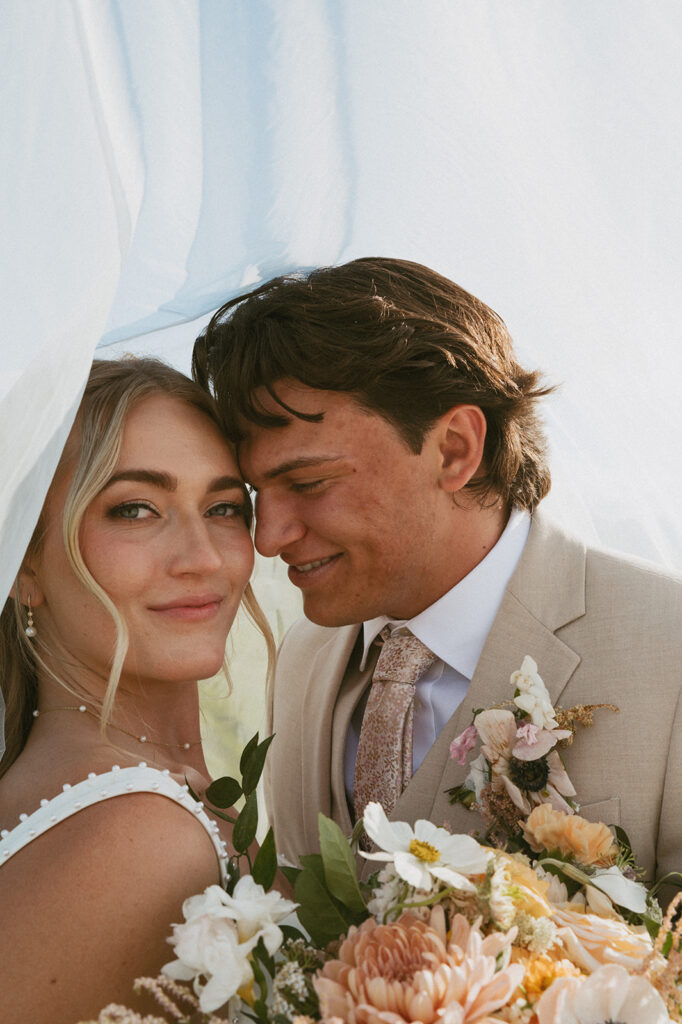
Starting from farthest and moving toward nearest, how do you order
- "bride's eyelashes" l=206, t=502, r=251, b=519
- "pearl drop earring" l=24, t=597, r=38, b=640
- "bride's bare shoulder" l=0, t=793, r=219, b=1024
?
"bride's eyelashes" l=206, t=502, r=251, b=519 → "pearl drop earring" l=24, t=597, r=38, b=640 → "bride's bare shoulder" l=0, t=793, r=219, b=1024

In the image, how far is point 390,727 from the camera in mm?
2953

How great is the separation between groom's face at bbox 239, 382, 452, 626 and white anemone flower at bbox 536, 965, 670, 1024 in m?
1.75

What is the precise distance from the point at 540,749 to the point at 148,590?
109 centimetres

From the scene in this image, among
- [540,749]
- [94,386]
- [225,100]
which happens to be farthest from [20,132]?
[540,749]

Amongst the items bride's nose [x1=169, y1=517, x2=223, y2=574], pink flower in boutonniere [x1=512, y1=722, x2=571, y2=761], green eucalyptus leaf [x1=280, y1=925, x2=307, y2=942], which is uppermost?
bride's nose [x1=169, y1=517, x2=223, y2=574]

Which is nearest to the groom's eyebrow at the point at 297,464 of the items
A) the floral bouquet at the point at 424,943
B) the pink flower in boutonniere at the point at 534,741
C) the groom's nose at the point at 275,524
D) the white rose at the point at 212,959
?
the groom's nose at the point at 275,524

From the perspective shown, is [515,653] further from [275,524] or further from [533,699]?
[275,524]

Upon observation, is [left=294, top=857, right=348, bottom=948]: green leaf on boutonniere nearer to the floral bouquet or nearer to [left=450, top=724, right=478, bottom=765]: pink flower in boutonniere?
the floral bouquet

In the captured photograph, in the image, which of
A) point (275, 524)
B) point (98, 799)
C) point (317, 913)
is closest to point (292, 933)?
point (317, 913)

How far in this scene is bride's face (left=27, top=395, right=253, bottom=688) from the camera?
8.25ft

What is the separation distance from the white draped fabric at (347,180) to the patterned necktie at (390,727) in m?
0.92

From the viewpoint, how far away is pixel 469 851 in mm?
1616

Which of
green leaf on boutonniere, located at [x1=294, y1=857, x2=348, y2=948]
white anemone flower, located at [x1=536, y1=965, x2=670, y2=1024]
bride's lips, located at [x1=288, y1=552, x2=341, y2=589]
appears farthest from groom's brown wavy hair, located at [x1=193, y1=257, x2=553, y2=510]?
white anemone flower, located at [x1=536, y1=965, x2=670, y2=1024]

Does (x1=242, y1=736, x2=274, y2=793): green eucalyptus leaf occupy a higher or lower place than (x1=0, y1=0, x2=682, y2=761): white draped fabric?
lower
